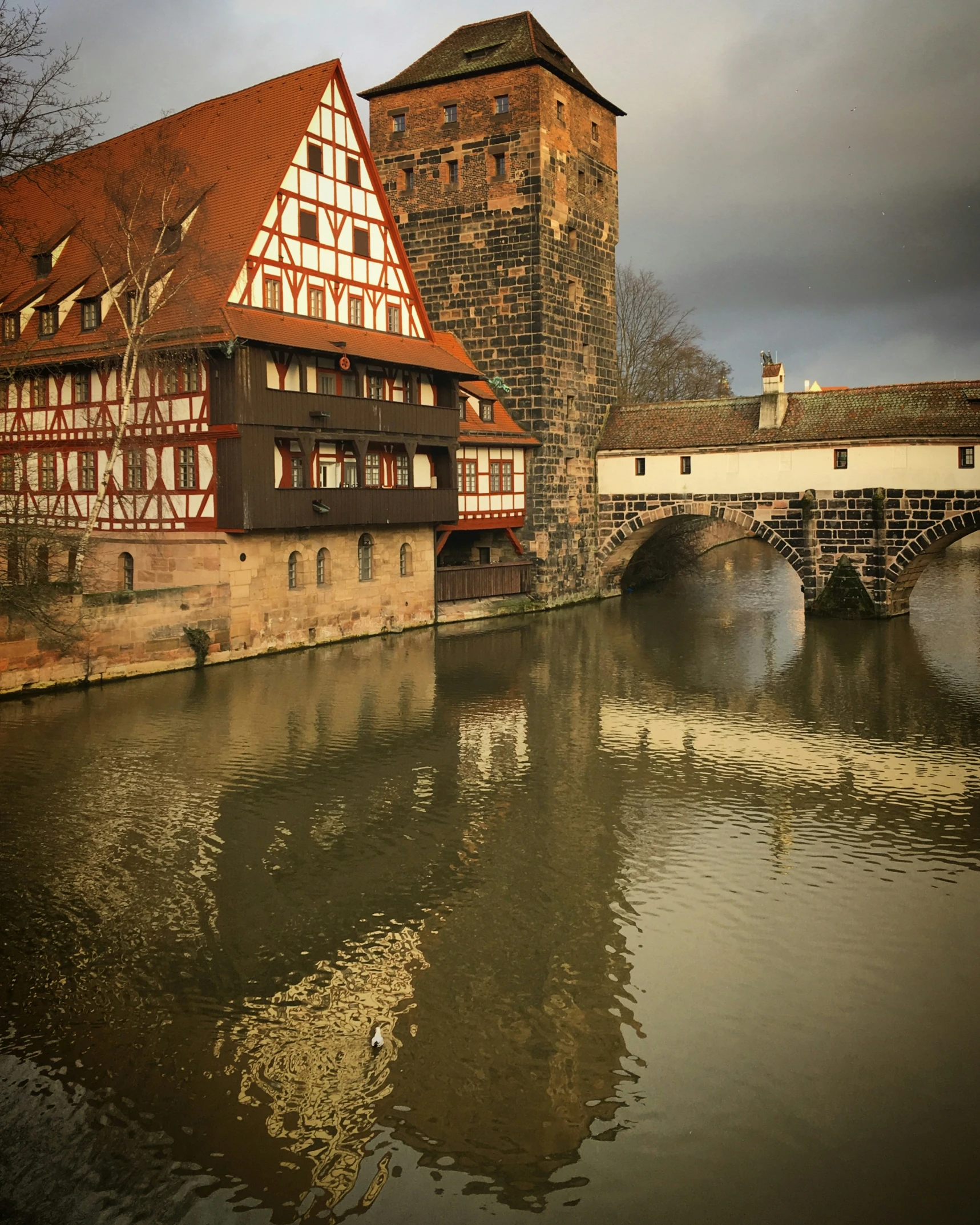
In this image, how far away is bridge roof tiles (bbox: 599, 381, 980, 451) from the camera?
101ft

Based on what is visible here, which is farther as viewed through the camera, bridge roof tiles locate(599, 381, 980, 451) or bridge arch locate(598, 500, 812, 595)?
bridge arch locate(598, 500, 812, 595)

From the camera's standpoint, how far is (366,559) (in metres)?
28.0

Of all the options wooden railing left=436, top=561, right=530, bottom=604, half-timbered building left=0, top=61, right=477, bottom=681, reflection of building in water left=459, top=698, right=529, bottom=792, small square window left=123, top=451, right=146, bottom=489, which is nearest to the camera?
reflection of building in water left=459, top=698, right=529, bottom=792

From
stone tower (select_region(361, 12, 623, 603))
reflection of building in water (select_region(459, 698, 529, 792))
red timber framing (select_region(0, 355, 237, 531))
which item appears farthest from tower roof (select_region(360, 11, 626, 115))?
reflection of building in water (select_region(459, 698, 529, 792))

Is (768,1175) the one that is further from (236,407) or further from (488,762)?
(236,407)

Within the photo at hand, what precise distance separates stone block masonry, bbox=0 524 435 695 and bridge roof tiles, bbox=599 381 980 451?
9569 mm

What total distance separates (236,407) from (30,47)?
8593 mm

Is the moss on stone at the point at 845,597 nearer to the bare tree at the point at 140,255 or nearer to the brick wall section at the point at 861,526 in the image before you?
the brick wall section at the point at 861,526

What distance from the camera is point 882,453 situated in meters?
31.3

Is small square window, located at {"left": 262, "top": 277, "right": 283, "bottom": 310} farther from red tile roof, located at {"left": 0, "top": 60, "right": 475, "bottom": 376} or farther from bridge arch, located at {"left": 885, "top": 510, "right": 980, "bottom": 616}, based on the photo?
bridge arch, located at {"left": 885, "top": 510, "right": 980, "bottom": 616}

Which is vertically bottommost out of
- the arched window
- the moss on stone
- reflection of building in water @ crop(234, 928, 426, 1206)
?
reflection of building in water @ crop(234, 928, 426, 1206)

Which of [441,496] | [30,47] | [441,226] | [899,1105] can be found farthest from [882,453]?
[899,1105]

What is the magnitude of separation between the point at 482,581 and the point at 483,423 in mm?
4554

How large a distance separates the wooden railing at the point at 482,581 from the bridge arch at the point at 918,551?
1011cm
